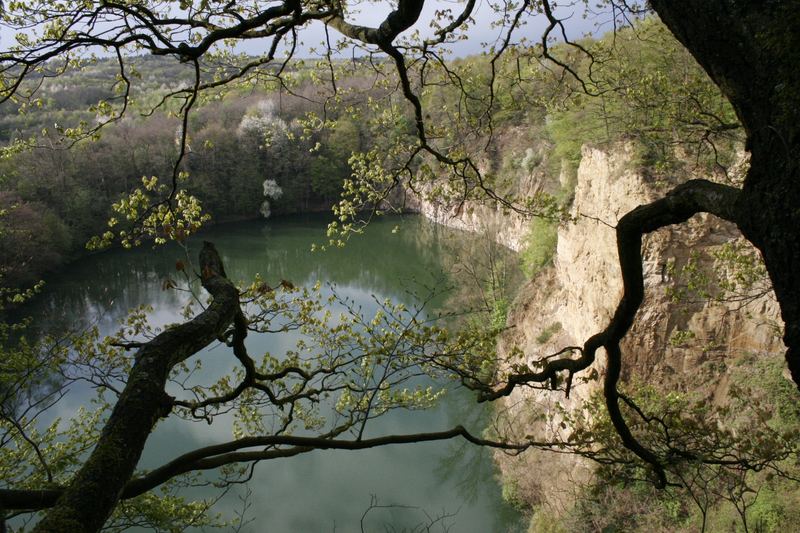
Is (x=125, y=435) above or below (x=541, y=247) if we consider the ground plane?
below

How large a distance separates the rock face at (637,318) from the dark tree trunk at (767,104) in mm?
6400

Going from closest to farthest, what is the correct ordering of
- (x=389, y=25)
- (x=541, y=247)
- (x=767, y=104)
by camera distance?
(x=767, y=104)
(x=389, y=25)
(x=541, y=247)

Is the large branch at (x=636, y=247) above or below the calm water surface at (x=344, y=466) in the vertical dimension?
above

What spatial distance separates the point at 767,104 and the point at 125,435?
163cm

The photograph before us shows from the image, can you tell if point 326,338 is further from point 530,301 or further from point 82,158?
point 82,158

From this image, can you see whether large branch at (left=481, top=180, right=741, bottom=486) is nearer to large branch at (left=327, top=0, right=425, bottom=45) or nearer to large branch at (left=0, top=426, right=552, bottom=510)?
large branch at (left=0, top=426, right=552, bottom=510)

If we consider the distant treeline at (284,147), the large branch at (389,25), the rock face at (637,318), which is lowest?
the rock face at (637,318)

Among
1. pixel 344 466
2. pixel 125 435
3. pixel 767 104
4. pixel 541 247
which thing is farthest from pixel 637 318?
pixel 125 435

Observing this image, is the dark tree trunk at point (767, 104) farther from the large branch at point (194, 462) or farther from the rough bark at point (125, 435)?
the rough bark at point (125, 435)

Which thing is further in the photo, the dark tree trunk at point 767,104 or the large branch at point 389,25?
the large branch at point 389,25

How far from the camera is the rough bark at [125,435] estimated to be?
1.12 m

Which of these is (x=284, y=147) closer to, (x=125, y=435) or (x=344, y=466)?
(x=344, y=466)

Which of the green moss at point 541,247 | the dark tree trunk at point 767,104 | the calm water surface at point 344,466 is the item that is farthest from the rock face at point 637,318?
the dark tree trunk at point 767,104

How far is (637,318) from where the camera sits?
9914 mm
